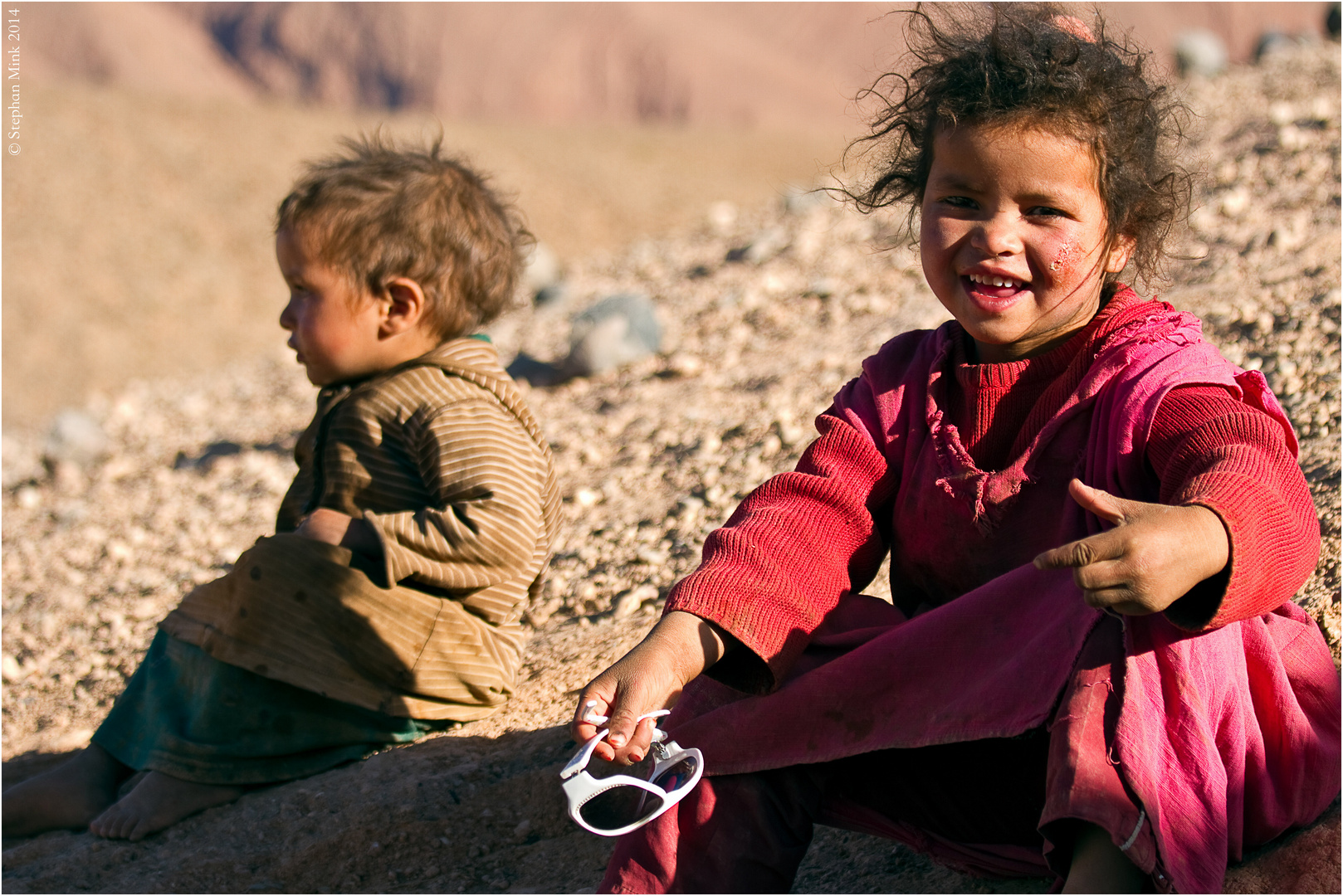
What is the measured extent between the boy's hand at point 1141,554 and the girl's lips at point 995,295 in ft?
1.46

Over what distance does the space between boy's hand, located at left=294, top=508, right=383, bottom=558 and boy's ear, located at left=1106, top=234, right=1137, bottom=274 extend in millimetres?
1391

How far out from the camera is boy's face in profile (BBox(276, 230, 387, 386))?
8.83 feet

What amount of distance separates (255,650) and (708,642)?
3.68 feet

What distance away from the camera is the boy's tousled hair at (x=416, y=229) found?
2.70 m

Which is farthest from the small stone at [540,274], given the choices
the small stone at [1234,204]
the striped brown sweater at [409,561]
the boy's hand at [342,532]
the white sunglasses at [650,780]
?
the white sunglasses at [650,780]

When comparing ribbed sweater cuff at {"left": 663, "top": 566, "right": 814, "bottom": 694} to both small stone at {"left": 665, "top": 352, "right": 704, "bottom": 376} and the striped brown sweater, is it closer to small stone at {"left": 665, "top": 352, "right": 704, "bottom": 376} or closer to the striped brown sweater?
the striped brown sweater

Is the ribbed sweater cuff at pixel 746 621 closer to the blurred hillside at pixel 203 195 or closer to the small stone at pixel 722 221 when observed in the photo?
the blurred hillside at pixel 203 195

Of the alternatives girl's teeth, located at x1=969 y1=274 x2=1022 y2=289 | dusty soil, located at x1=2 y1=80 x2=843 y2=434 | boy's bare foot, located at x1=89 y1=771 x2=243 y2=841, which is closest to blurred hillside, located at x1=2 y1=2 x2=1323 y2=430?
dusty soil, located at x1=2 y1=80 x2=843 y2=434

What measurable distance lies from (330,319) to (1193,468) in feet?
6.14

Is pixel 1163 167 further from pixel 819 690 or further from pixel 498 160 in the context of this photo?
pixel 498 160

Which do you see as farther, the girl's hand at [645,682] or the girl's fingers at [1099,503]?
the girl's hand at [645,682]

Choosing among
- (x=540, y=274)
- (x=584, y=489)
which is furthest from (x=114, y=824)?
(x=540, y=274)

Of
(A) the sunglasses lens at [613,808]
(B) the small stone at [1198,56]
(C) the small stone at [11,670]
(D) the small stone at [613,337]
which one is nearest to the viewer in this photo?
(A) the sunglasses lens at [613,808]

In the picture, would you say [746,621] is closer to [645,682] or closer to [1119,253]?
[645,682]
